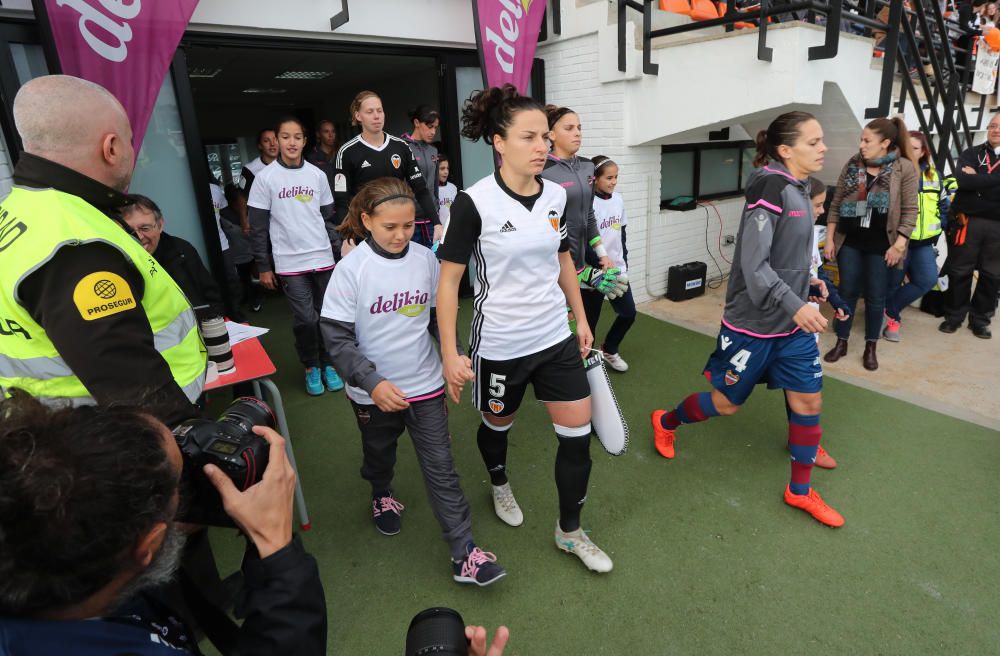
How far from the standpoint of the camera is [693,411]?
2912 mm

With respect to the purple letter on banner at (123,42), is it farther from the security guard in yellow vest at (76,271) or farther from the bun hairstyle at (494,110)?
the security guard in yellow vest at (76,271)

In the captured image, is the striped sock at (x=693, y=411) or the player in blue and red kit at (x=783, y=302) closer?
the player in blue and red kit at (x=783, y=302)

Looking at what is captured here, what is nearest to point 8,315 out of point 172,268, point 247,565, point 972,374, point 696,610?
point 247,565

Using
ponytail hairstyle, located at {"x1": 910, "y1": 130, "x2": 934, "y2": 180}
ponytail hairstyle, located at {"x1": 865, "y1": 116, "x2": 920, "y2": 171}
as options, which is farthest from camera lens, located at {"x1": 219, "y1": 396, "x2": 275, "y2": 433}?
ponytail hairstyle, located at {"x1": 910, "y1": 130, "x2": 934, "y2": 180}

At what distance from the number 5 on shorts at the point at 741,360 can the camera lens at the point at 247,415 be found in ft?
6.96

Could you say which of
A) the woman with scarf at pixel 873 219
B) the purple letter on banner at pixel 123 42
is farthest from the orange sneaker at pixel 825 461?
the purple letter on banner at pixel 123 42

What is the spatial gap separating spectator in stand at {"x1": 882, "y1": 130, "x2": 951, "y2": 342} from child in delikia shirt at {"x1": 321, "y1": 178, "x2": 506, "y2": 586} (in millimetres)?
3985

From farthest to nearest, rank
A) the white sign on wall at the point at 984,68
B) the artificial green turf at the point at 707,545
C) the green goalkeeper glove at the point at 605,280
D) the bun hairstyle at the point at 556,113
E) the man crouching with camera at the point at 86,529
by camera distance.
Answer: the white sign on wall at the point at 984,68, the green goalkeeper glove at the point at 605,280, the bun hairstyle at the point at 556,113, the artificial green turf at the point at 707,545, the man crouching with camera at the point at 86,529

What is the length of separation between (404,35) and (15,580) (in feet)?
16.8

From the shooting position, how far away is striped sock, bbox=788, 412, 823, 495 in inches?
99.3

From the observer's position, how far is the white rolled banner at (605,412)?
7.39 feet

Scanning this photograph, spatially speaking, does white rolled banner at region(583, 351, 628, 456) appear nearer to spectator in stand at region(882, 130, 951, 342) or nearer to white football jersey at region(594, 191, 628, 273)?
white football jersey at region(594, 191, 628, 273)

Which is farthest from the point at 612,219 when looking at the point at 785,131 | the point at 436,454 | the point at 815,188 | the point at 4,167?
the point at 4,167

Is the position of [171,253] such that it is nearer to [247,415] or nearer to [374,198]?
[374,198]
